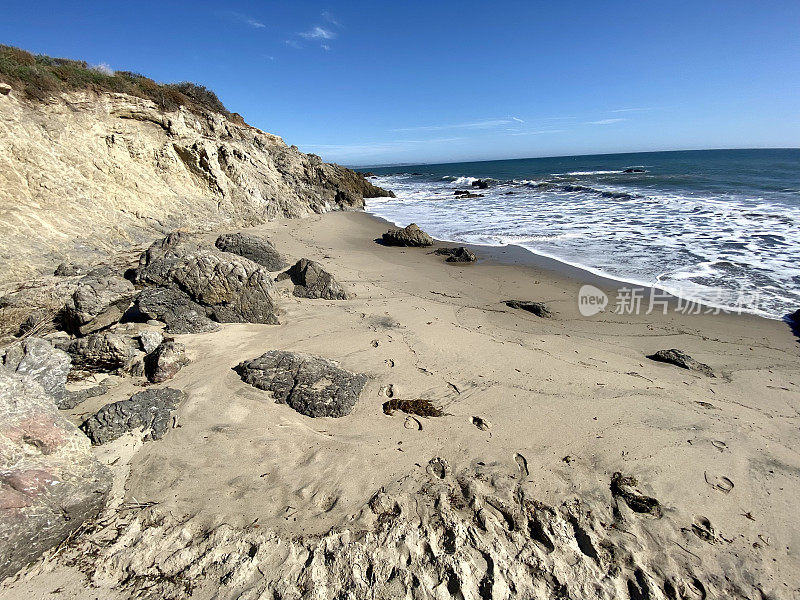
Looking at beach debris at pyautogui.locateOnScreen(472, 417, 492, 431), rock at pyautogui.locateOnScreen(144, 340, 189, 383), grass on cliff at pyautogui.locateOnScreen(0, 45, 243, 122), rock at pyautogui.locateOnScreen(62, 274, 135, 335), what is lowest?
beach debris at pyautogui.locateOnScreen(472, 417, 492, 431)

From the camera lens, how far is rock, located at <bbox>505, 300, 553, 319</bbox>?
23.2 ft

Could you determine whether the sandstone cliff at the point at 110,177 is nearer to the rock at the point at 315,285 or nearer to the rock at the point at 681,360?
the rock at the point at 315,285

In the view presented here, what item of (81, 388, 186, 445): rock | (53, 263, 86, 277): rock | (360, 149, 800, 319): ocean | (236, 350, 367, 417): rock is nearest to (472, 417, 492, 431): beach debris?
(236, 350, 367, 417): rock

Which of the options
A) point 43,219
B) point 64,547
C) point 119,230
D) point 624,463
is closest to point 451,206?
point 119,230

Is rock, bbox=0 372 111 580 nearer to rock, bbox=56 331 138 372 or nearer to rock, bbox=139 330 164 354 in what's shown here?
rock, bbox=56 331 138 372

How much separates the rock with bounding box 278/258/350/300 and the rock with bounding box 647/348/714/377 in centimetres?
525

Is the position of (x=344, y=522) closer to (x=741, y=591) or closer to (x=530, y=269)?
(x=741, y=591)

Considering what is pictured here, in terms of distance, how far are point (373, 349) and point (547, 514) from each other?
298 centimetres

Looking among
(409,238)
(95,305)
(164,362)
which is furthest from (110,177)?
(164,362)

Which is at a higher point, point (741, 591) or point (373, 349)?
point (373, 349)

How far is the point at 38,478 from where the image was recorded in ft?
7.68

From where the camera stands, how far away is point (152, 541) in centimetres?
243

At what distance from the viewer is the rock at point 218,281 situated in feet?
17.7

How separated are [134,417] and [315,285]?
404 cm
